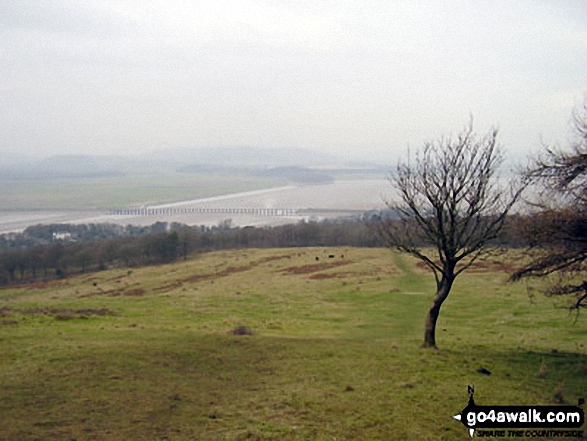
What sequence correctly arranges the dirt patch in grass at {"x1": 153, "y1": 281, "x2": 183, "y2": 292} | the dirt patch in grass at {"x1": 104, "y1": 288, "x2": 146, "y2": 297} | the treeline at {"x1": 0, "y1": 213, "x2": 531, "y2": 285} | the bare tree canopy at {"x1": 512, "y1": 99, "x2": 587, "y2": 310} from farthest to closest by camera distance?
the treeline at {"x1": 0, "y1": 213, "x2": 531, "y2": 285} → the dirt patch in grass at {"x1": 153, "y1": 281, "x2": 183, "y2": 292} → the dirt patch in grass at {"x1": 104, "y1": 288, "x2": 146, "y2": 297} → the bare tree canopy at {"x1": 512, "y1": 99, "x2": 587, "y2": 310}

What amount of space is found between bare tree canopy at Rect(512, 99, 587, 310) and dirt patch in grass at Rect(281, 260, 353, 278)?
1604 inches

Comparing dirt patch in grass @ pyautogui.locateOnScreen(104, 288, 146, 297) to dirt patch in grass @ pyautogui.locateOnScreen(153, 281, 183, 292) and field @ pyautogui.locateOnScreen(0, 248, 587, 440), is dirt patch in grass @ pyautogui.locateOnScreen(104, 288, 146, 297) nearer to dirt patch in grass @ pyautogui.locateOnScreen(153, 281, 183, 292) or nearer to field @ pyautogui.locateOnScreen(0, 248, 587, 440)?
dirt patch in grass @ pyautogui.locateOnScreen(153, 281, 183, 292)

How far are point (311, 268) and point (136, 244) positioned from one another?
44.9 m

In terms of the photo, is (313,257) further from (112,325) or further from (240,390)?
(240,390)

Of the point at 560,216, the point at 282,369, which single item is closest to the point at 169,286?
the point at 282,369

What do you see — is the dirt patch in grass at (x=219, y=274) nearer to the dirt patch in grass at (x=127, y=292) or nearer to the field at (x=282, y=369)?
the dirt patch in grass at (x=127, y=292)

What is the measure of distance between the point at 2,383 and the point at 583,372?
1682 cm

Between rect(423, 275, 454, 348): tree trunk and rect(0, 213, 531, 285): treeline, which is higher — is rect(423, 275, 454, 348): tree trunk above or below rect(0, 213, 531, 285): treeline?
above

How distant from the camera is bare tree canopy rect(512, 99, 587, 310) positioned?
1439 centimetres

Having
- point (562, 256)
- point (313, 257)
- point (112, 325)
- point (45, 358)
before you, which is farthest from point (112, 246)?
point (562, 256)

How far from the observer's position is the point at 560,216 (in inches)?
573

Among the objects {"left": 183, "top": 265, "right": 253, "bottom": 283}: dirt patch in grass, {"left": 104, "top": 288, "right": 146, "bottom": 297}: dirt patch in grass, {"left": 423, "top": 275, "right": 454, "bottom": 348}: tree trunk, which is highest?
{"left": 423, "top": 275, "right": 454, "bottom": 348}: tree trunk

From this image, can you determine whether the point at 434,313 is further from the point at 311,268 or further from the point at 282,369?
the point at 311,268

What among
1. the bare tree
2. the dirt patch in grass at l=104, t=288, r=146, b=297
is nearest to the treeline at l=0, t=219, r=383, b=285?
the dirt patch in grass at l=104, t=288, r=146, b=297
